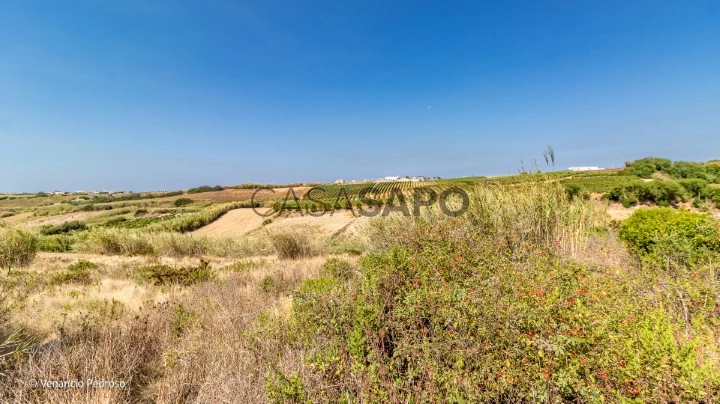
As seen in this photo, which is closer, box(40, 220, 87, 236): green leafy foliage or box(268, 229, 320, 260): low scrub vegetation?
box(268, 229, 320, 260): low scrub vegetation

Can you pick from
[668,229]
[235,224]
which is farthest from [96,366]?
[235,224]

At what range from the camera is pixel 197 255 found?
55.0 ft

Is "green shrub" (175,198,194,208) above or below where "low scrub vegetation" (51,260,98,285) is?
above

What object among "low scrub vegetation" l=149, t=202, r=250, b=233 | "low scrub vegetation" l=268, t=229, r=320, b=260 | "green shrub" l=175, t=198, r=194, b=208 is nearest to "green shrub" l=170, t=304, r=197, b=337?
"low scrub vegetation" l=268, t=229, r=320, b=260

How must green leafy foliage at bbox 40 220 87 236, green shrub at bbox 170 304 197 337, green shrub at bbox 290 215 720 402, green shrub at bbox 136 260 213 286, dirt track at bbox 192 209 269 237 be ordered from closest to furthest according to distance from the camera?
green shrub at bbox 290 215 720 402, green shrub at bbox 170 304 197 337, green shrub at bbox 136 260 213 286, dirt track at bbox 192 209 269 237, green leafy foliage at bbox 40 220 87 236

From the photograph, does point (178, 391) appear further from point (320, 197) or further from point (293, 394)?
point (320, 197)

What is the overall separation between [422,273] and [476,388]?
5.51 ft

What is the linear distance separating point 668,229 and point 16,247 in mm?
21358

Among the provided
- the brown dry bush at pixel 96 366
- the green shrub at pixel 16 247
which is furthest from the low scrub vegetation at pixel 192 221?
the brown dry bush at pixel 96 366

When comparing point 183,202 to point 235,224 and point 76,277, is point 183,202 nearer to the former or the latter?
point 235,224

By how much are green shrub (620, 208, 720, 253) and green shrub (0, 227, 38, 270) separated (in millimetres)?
20079

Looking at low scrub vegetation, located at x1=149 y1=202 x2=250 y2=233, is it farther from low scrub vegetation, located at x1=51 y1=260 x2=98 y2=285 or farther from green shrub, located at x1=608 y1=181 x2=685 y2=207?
green shrub, located at x1=608 y1=181 x2=685 y2=207

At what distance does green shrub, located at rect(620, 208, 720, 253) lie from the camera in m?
5.56

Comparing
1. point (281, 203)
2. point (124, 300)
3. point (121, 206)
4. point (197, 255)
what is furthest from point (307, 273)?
point (121, 206)
